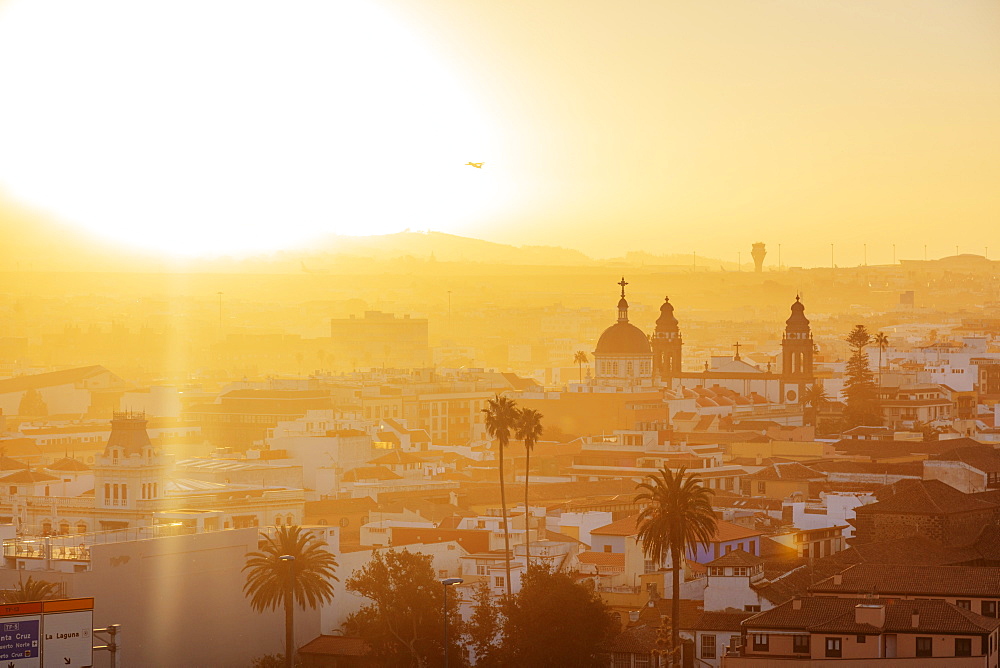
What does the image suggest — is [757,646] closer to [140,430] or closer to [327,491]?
[140,430]

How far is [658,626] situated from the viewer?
153ft

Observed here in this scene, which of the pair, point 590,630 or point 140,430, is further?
point 140,430

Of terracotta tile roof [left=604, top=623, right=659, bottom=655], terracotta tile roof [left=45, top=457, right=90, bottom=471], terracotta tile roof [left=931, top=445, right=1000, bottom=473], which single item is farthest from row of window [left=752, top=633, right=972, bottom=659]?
terracotta tile roof [left=45, top=457, right=90, bottom=471]

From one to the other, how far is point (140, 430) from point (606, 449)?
142 feet

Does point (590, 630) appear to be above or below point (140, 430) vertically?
below

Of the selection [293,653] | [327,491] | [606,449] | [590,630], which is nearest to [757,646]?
[590,630]

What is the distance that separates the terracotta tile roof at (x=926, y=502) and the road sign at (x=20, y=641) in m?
30.2

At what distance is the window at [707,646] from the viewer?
45250 mm

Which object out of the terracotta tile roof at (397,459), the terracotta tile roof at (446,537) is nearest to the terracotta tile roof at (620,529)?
the terracotta tile roof at (446,537)

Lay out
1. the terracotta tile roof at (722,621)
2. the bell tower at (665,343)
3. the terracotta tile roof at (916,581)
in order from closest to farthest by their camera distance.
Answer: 1. the terracotta tile roof at (916,581)
2. the terracotta tile roof at (722,621)
3. the bell tower at (665,343)

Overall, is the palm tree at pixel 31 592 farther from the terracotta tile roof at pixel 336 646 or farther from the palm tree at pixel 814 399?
the palm tree at pixel 814 399

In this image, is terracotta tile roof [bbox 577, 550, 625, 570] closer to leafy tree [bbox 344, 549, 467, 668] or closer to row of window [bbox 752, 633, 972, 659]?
leafy tree [bbox 344, 549, 467, 668]

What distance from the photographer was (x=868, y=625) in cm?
4081

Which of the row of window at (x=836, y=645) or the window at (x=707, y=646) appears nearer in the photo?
the row of window at (x=836, y=645)
